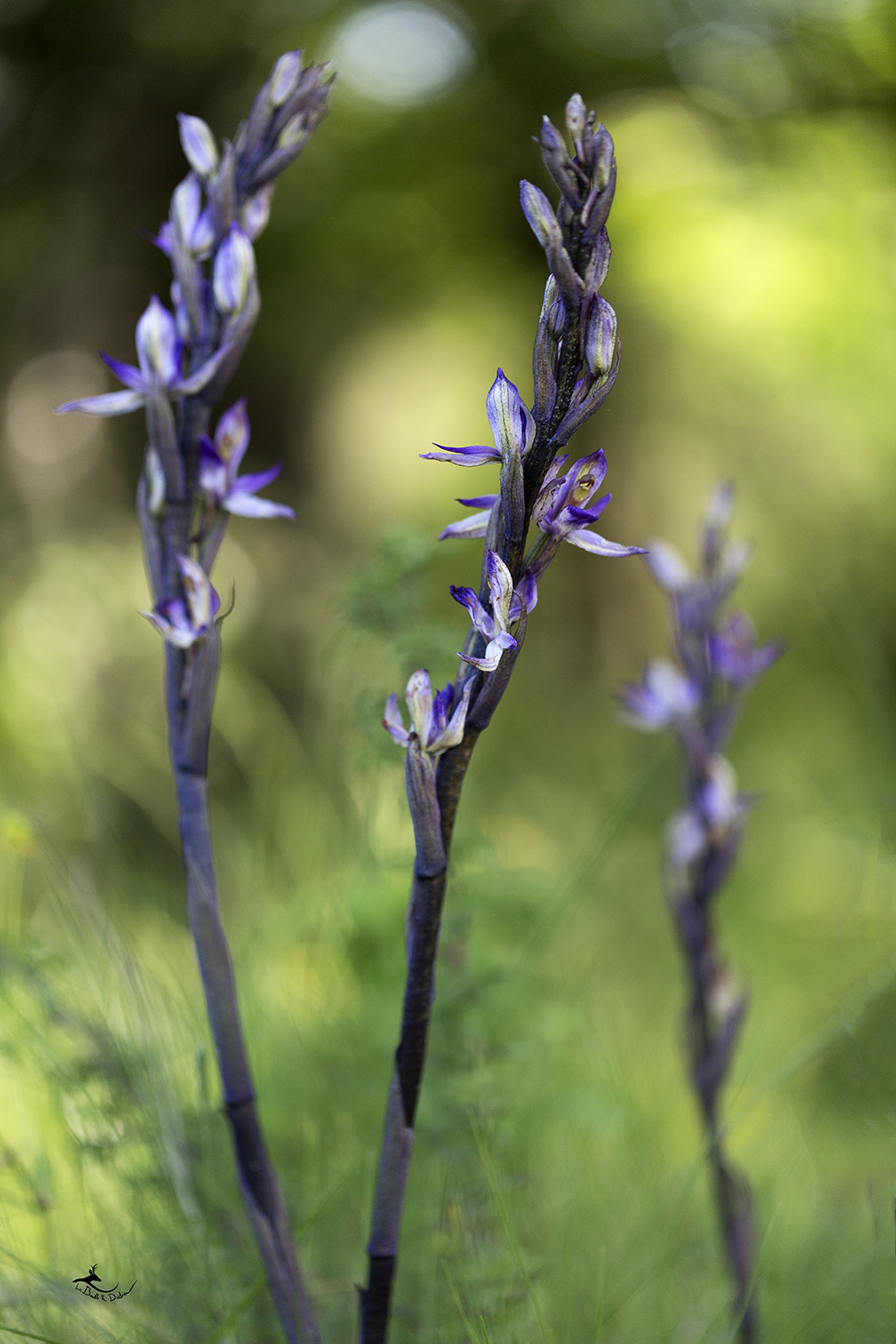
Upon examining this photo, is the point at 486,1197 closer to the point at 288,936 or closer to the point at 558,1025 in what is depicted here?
the point at 558,1025

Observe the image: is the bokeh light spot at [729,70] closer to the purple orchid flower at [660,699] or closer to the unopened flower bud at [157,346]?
the purple orchid flower at [660,699]

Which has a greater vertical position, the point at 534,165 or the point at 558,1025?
the point at 534,165

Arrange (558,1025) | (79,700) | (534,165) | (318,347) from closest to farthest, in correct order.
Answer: (558,1025) < (79,700) < (534,165) < (318,347)

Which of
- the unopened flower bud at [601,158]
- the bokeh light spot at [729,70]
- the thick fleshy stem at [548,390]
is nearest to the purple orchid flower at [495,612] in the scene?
the thick fleshy stem at [548,390]

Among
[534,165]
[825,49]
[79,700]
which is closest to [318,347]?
[534,165]

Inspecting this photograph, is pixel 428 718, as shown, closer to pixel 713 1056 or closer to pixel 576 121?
pixel 576 121

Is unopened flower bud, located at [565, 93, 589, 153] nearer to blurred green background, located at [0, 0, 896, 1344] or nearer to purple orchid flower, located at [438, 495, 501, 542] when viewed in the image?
Answer: purple orchid flower, located at [438, 495, 501, 542]


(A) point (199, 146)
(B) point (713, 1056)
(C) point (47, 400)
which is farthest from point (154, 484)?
(C) point (47, 400)
